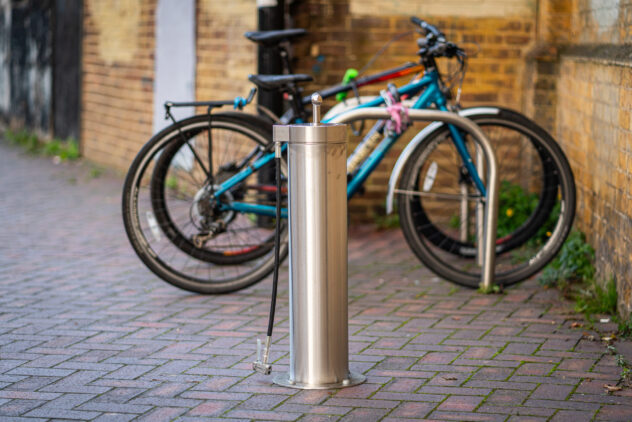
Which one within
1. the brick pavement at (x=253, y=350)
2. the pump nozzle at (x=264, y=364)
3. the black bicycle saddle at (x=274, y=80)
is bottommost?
the brick pavement at (x=253, y=350)

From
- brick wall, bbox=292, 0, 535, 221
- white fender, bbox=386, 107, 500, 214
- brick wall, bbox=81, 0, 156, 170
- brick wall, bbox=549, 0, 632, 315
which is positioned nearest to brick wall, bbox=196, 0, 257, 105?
brick wall, bbox=292, 0, 535, 221

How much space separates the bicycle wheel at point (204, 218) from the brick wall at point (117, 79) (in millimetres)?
4217

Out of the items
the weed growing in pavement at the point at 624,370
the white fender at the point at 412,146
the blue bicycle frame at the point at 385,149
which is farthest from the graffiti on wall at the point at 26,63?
the weed growing in pavement at the point at 624,370

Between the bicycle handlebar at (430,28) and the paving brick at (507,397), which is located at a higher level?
the bicycle handlebar at (430,28)

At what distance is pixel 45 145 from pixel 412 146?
348 inches

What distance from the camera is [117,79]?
1113 cm

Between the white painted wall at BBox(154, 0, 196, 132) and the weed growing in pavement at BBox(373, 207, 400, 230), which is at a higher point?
the white painted wall at BBox(154, 0, 196, 132)

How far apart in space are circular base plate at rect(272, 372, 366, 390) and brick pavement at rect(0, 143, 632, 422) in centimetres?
4

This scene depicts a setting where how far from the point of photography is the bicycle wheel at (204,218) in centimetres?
572

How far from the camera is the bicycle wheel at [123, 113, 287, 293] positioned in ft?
18.8

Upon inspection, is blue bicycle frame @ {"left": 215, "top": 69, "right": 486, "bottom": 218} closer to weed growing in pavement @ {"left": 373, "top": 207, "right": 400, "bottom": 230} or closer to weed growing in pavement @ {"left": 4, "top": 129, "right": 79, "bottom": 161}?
weed growing in pavement @ {"left": 373, "top": 207, "right": 400, "bottom": 230}

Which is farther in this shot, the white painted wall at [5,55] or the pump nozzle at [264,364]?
the white painted wall at [5,55]

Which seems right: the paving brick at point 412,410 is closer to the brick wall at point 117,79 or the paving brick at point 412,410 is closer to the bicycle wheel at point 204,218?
the bicycle wheel at point 204,218

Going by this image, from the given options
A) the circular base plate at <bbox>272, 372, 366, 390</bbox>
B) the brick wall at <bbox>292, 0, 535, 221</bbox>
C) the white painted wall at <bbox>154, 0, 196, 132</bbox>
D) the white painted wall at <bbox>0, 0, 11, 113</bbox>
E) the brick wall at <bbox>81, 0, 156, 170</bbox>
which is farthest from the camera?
the white painted wall at <bbox>0, 0, 11, 113</bbox>
